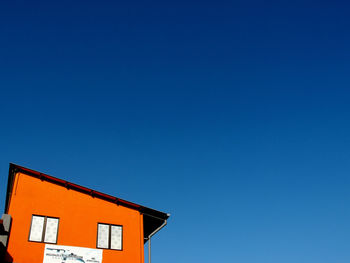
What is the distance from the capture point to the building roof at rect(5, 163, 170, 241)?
2097 cm

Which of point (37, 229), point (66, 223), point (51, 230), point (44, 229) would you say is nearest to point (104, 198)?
point (66, 223)

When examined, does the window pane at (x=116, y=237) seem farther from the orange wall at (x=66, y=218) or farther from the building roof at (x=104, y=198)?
the building roof at (x=104, y=198)

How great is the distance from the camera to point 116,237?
2119 cm

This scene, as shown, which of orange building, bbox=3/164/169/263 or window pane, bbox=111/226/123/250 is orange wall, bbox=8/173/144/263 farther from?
window pane, bbox=111/226/123/250

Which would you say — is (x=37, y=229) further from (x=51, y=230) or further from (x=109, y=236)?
(x=109, y=236)

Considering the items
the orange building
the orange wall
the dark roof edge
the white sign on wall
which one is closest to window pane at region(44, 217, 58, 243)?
the orange building

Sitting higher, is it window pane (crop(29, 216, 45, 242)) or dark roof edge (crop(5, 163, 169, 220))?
dark roof edge (crop(5, 163, 169, 220))

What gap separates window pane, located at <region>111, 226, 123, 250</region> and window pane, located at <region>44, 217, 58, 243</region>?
3.52m

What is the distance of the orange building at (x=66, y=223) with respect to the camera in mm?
18797

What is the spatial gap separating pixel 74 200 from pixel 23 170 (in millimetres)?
3733

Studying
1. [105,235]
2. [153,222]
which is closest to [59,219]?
[105,235]

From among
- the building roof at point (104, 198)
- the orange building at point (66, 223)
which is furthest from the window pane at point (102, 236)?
the building roof at point (104, 198)

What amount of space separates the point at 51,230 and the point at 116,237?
4044 mm

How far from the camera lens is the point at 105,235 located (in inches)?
824
